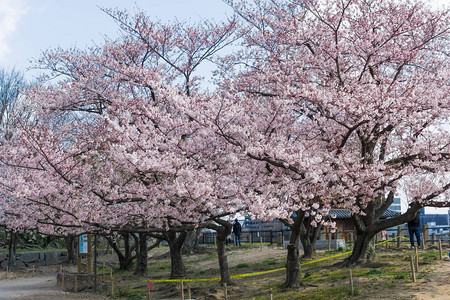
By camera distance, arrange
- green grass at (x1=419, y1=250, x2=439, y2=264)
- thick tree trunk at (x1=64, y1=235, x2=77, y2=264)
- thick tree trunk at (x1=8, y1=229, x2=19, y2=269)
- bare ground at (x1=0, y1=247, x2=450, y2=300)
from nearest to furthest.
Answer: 1. bare ground at (x1=0, y1=247, x2=450, y2=300)
2. green grass at (x1=419, y1=250, x2=439, y2=264)
3. thick tree trunk at (x1=8, y1=229, x2=19, y2=269)
4. thick tree trunk at (x1=64, y1=235, x2=77, y2=264)

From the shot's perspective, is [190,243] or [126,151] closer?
[126,151]

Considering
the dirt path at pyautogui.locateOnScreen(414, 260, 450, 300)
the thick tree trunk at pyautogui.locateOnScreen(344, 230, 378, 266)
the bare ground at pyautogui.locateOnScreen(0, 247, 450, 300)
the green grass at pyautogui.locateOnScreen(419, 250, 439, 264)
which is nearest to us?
the dirt path at pyautogui.locateOnScreen(414, 260, 450, 300)

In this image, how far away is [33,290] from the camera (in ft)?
64.3

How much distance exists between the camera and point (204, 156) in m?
13.8

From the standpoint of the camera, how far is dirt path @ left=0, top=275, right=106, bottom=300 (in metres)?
17.1

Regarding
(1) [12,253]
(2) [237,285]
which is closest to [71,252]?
(1) [12,253]

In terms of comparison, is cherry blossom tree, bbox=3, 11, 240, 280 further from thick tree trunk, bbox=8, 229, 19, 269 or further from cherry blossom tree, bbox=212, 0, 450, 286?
thick tree trunk, bbox=8, 229, 19, 269

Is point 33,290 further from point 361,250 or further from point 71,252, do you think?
point 361,250

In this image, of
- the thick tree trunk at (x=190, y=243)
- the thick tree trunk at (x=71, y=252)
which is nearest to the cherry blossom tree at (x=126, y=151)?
the thick tree trunk at (x=190, y=243)

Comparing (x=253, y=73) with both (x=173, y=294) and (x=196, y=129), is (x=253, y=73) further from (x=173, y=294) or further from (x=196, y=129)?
(x=173, y=294)

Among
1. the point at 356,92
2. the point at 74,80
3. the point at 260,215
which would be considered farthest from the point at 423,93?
the point at 74,80

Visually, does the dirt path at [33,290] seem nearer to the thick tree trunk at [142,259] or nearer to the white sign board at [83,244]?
the white sign board at [83,244]

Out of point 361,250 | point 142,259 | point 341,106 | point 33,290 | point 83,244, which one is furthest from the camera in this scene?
point 142,259

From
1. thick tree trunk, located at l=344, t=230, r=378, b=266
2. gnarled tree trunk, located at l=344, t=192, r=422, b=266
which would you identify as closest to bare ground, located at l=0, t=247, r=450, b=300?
thick tree trunk, located at l=344, t=230, r=378, b=266
